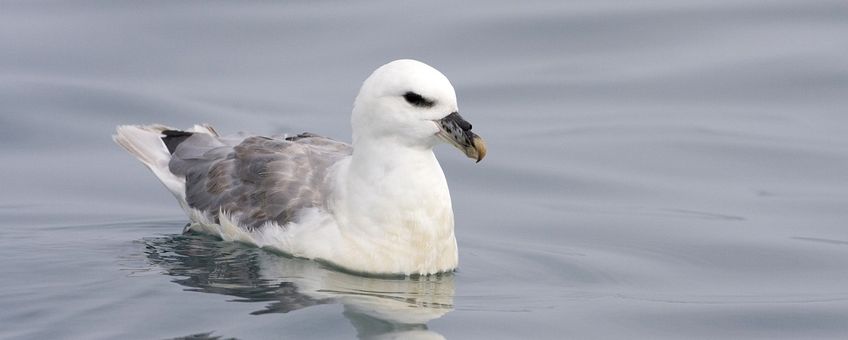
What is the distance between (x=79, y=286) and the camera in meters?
8.57

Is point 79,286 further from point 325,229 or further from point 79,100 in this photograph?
point 79,100

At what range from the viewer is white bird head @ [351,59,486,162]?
27.3 feet

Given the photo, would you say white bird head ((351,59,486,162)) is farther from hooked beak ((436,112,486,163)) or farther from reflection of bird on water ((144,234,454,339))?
reflection of bird on water ((144,234,454,339))

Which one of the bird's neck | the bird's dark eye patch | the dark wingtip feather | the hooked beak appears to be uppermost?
the dark wingtip feather

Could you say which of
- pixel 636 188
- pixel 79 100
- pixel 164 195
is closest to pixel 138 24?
pixel 79 100

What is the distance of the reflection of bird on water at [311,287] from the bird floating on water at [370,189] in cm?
9

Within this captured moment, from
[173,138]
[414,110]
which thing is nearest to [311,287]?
[414,110]

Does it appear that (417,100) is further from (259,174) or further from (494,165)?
(494,165)

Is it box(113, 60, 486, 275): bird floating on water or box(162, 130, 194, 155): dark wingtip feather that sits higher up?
box(162, 130, 194, 155): dark wingtip feather

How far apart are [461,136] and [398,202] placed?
0.64 m

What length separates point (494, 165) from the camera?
12172 millimetres

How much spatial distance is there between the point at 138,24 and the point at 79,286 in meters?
6.73

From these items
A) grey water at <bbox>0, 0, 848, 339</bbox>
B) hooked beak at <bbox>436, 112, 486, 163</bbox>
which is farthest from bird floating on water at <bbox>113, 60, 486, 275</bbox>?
grey water at <bbox>0, 0, 848, 339</bbox>

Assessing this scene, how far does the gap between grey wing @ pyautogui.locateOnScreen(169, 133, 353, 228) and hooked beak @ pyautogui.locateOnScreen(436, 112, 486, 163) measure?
96 centimetres
